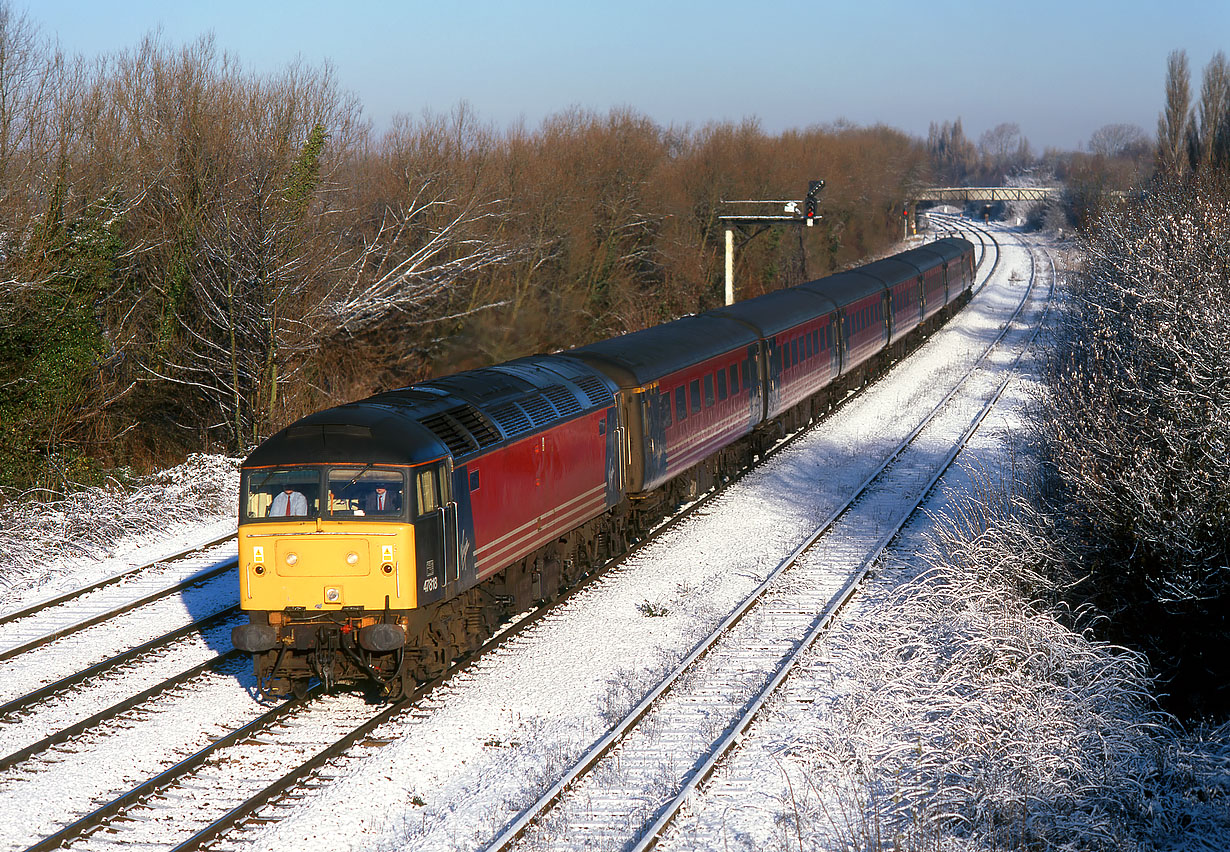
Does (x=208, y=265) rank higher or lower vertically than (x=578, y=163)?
lower

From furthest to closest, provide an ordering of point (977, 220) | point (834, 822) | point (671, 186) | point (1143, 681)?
point (977, 220) → point (671, 186) → point (1143, 681) → point (834, 822)

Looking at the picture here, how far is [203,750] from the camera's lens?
33.5 feet

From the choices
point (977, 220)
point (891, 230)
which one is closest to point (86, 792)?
point (891, 230)

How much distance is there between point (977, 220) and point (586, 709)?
122862 mm

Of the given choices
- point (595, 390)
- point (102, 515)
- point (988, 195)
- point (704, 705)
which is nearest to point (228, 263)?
point (102, 515)

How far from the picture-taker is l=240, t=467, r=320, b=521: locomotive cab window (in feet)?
35.4

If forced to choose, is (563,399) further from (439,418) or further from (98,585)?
(98,585)

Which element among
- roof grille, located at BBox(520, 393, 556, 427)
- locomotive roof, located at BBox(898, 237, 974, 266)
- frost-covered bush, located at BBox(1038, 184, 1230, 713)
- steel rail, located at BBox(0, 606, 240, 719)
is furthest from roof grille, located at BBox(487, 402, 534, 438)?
locomotive roof, located at BBox(898, 237, 974, 266)

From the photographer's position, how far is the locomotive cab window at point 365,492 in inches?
421

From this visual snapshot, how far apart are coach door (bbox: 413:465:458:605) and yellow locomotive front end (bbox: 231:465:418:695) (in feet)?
0.42

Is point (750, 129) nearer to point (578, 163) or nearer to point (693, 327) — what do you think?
point (578, 163)

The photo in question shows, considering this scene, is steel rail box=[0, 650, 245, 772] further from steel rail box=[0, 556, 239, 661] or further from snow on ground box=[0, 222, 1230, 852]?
steel rail box=[0, 556, 239, 661]

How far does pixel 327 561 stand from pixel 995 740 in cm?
600

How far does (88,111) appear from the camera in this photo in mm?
22625
